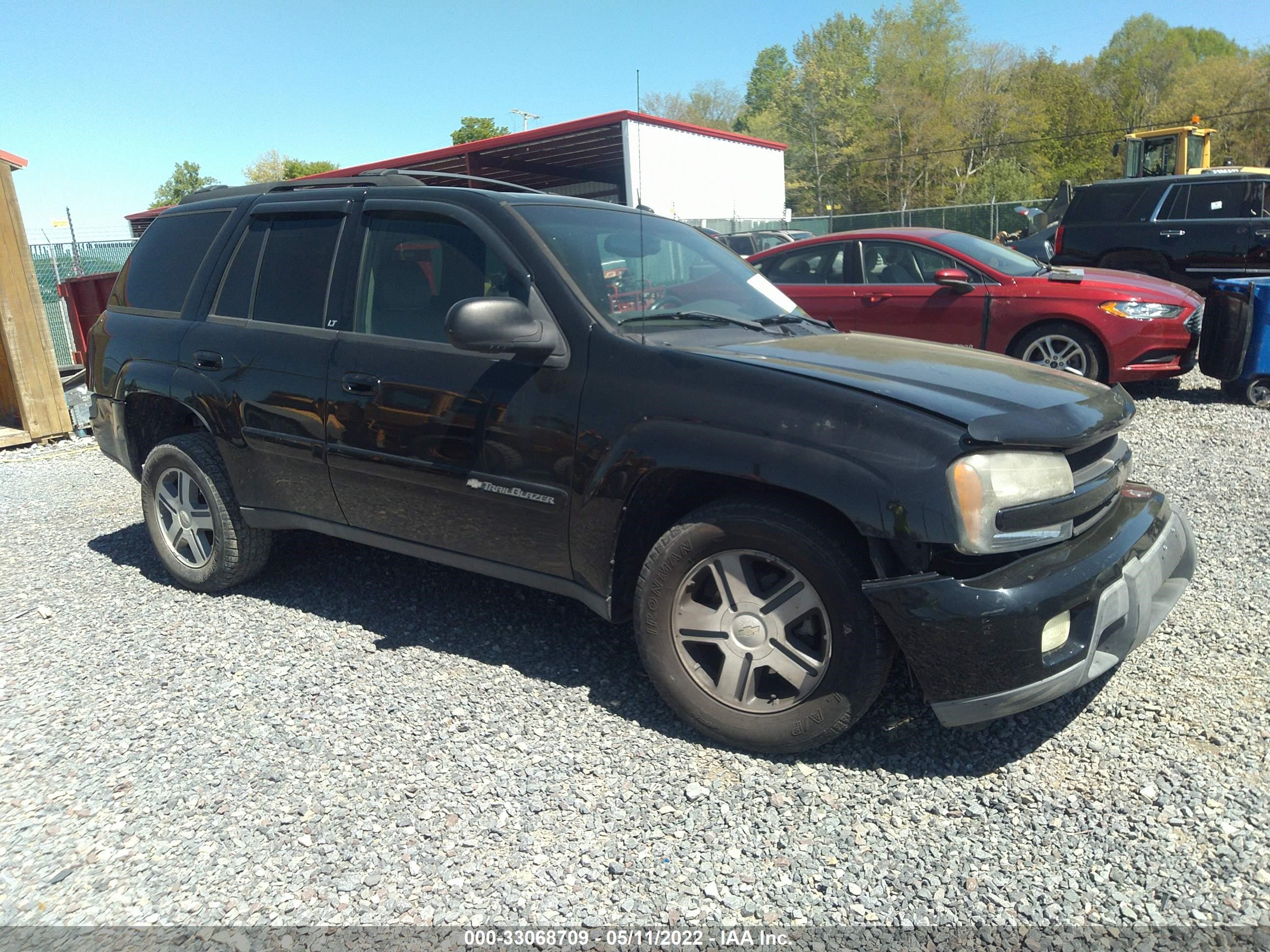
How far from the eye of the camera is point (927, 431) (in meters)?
2.55

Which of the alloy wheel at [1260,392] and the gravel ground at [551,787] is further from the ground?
the gravel ground at [551,787]

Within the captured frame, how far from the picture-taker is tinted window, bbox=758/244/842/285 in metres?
9.03

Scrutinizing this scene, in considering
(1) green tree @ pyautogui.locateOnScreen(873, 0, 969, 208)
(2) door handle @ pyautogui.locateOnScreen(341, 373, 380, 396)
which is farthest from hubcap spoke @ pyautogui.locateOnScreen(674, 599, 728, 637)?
(1) green tree @ pyautogui.locateOnScreen(873, 0, 969, 208)

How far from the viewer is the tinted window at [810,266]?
903 centimetres

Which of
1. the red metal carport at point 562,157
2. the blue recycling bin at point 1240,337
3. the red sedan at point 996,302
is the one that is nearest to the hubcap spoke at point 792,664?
the red sedan at point 996,302

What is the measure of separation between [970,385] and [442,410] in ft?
6.20

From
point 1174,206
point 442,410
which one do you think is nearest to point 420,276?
point 442,410

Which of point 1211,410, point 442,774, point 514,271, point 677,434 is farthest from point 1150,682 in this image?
point 1211,410

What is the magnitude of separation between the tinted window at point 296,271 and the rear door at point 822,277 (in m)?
5.68

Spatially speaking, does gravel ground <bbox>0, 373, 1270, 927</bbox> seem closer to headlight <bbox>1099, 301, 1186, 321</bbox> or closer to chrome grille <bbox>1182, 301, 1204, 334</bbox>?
headlight <bbox>1099, 301, 1186, 321</bbox>

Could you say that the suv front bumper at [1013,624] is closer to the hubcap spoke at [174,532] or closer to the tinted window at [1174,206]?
the hubcap spoke at [174,532]

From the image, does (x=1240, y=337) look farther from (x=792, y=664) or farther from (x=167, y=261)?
(x=167, y=261)

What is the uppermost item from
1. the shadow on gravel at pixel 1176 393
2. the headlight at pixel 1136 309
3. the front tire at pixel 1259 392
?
the headlight at pixel 1136 309

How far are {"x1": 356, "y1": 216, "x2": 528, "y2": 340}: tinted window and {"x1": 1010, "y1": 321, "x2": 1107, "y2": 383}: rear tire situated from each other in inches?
240
